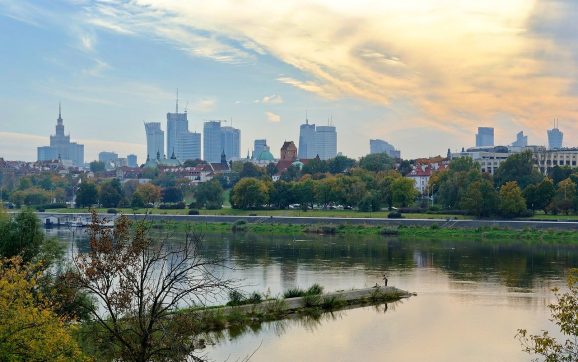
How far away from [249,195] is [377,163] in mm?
38878

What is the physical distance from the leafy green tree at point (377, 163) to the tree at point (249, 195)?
34.5 metres

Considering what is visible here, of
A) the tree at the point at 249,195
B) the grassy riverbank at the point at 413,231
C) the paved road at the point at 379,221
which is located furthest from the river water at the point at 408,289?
the tree at the point at 249,195

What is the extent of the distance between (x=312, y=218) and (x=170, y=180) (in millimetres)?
70934

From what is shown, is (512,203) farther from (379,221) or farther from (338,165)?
(338,165)

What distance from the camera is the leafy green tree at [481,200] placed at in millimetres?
76312

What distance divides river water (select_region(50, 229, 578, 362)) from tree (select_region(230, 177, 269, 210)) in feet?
94.5

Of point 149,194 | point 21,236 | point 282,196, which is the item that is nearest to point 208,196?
point 149,194

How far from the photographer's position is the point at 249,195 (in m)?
93.1

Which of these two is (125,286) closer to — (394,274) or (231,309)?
(231,309)

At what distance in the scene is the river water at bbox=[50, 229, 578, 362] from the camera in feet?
80.0

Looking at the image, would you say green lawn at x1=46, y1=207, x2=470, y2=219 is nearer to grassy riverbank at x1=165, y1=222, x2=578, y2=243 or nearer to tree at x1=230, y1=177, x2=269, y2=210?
tree at x1=230, y1=177, x2=269, y2=210

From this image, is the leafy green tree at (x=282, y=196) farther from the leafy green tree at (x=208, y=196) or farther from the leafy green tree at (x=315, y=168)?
the leafy green tree at (x=315, y=168)

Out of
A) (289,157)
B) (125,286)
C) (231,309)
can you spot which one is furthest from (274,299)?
(289,157)

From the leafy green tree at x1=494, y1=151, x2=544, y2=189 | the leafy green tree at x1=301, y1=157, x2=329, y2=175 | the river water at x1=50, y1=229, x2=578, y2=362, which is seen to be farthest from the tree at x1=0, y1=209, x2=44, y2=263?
the leafy green tree at x1=301, y1=157, x2=329, y2=175
